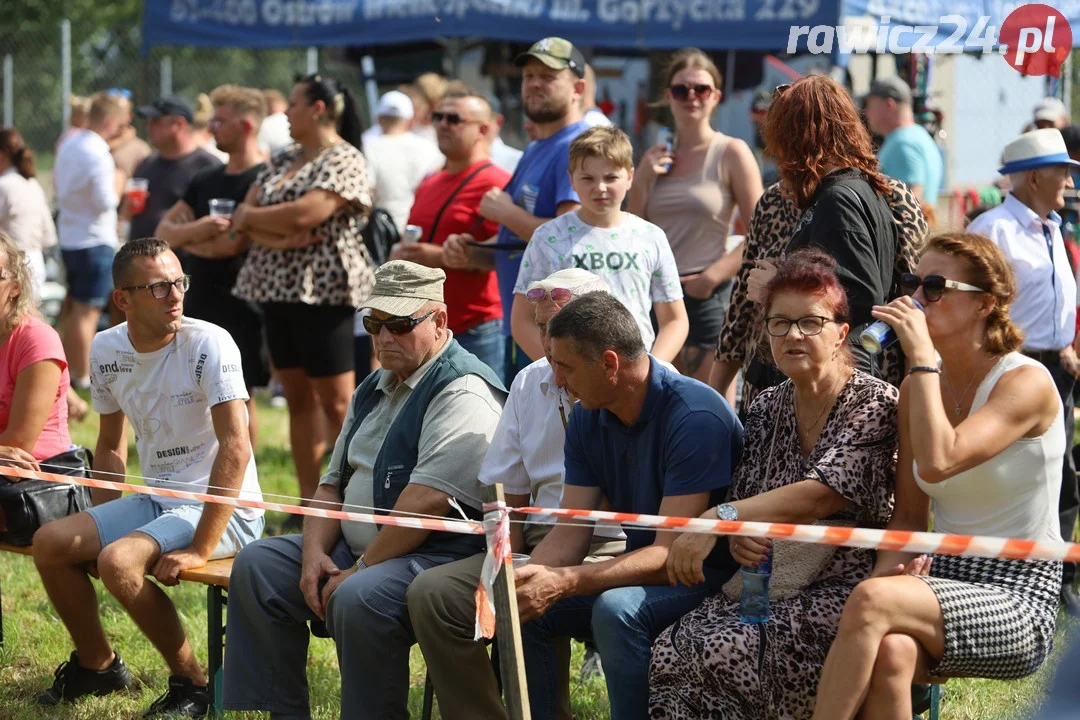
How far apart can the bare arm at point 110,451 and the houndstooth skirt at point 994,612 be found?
291 cm

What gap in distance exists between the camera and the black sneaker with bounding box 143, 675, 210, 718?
14.3ft

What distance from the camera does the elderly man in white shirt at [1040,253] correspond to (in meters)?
5.23

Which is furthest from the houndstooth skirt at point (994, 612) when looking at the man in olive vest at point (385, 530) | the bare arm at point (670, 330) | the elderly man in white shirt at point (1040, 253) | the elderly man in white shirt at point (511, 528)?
the elderly man in white shirt at point (1040, 253)

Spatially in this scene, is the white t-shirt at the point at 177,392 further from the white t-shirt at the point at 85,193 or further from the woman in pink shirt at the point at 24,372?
the white t-shirt at the point at 85,193

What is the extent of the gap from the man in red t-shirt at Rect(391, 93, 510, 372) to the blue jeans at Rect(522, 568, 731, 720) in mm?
2289

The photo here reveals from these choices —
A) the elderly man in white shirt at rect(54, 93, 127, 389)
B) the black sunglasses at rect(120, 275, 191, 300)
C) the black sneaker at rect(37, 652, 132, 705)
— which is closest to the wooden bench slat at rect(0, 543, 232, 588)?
the black sneaker at rect(37, 652, 132, 705)

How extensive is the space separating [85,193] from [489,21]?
360cm

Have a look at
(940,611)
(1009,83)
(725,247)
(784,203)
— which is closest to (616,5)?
(1009,83)

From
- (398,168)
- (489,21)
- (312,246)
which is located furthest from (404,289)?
(489,21)

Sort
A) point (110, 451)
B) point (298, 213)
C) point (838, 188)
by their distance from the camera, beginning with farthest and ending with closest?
point (298, 213) < point (110, 451) < point (838, 188)

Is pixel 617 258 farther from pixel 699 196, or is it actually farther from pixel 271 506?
pixel 271 506

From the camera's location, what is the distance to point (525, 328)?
4.86m

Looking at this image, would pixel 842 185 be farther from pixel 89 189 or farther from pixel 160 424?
pixel 89 189

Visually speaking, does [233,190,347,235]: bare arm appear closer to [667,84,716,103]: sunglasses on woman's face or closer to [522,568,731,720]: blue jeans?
[667,84,716,103]: sunglasses on woman's face
